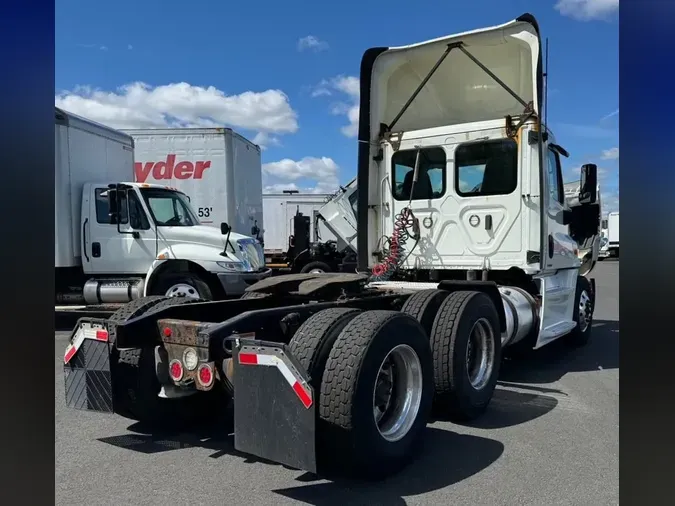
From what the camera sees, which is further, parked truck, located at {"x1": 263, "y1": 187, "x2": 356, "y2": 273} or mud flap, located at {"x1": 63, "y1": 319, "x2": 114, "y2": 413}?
parked truck, located at {"x1": 263, "y1": 187, "x2": 356, "y2": 273}

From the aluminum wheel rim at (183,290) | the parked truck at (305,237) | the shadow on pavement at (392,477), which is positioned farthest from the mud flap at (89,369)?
the parked truck at (305,237)

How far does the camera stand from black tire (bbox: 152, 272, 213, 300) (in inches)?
385

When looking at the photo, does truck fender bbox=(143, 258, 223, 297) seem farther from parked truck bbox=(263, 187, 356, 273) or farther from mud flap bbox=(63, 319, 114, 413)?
mud flap bbox=(63, 319, 114, 413)

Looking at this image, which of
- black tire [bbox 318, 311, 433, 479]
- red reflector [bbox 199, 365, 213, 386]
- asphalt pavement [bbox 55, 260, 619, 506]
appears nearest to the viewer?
→ black tire [bbox 318, 311, 433, 479]

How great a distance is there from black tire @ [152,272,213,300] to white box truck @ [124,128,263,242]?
366 centimetres

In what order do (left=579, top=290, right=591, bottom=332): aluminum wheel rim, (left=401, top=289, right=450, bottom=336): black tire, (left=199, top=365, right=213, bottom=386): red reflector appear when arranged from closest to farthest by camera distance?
(left=199, top=365, right=213, bottom=386): red reflector < (left=401, top=289, right=450, bottom=336): black tire < (left=579, top=290, right=591, bottom=332): aluminum wheel rim

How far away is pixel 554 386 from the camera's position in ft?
19.9

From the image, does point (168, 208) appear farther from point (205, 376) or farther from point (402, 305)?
point (205, 376)

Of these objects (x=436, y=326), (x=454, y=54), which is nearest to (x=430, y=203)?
(x=454, y=54)

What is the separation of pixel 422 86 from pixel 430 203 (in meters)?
1.53

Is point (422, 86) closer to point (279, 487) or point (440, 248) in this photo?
point (440, 248)

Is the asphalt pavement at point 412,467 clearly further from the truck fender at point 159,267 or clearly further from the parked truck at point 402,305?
the truck fender at point 159,267

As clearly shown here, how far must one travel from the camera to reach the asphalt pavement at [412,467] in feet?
11.1

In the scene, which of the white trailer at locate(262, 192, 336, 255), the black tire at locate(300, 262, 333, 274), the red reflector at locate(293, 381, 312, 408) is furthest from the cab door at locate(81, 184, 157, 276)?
the white trailer at locate(262, 192, 336, 255)
